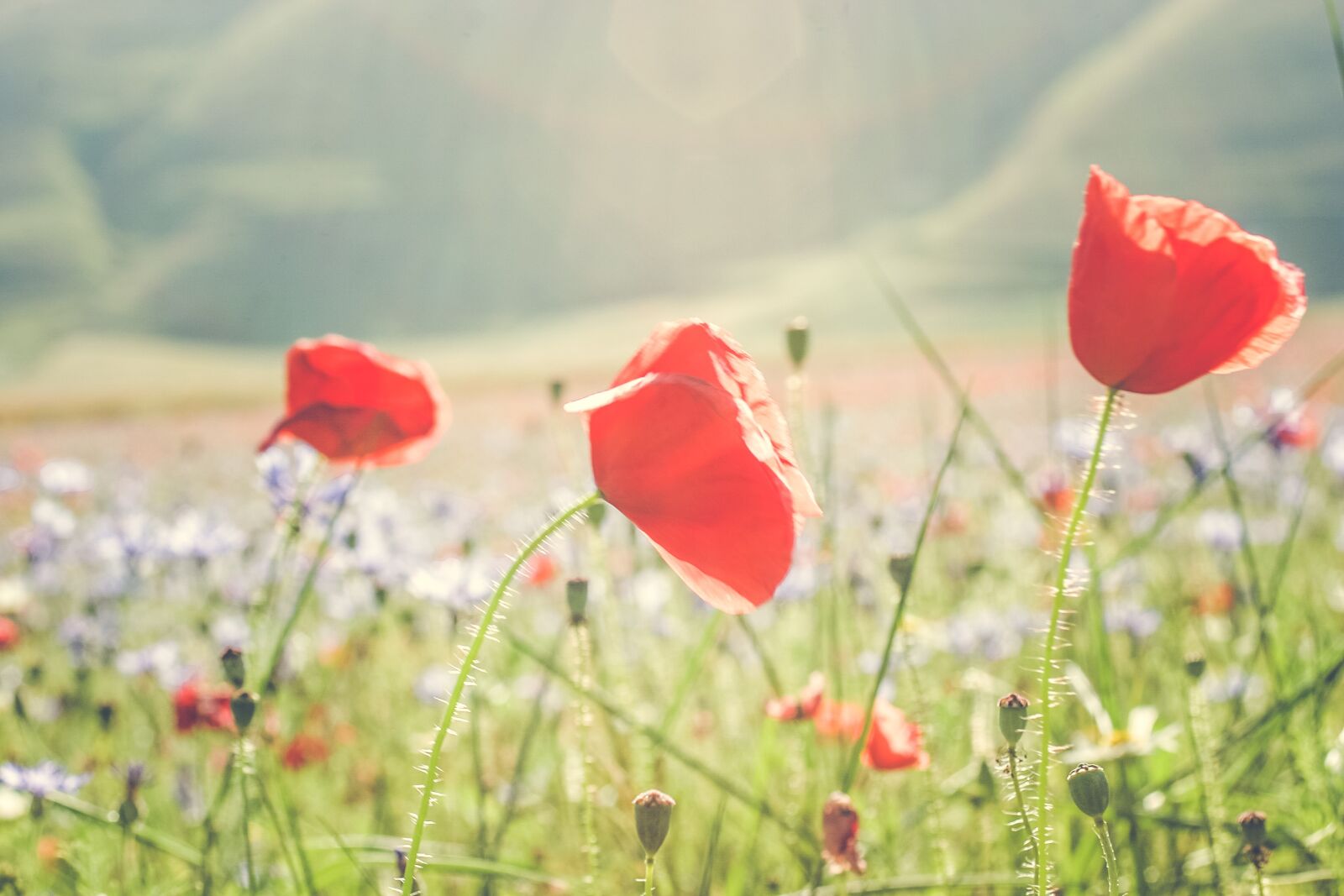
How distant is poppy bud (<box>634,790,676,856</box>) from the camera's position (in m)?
0.67

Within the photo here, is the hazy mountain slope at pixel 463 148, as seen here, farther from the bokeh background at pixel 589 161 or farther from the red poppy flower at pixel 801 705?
the red poppy flower at pixel 801 705

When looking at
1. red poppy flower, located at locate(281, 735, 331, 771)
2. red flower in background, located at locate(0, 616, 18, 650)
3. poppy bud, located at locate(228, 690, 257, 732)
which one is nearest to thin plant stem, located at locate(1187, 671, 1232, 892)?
poppy bud, located at locate(228, 690, 257, 732)

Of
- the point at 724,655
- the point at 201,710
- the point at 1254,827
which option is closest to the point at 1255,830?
the point at 1254,827

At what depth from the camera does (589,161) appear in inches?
2430

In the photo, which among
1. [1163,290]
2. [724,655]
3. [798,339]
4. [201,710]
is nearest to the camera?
[1163,290]

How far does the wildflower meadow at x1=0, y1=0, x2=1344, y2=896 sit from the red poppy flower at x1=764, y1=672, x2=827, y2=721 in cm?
1

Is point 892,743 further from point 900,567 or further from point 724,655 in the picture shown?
point 724,655

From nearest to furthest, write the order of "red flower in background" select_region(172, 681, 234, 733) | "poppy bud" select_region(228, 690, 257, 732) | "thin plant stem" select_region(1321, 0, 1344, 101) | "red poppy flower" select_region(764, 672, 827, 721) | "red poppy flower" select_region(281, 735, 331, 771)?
"poppy bud" select_region(228, 690, 257, 732)
"thin plant stem" select_region(1321, 0, 1344, 101)
"red poppy flower" select_region(764, 672, 827, 721)
"red flower in background" select_region(172, 681, 234, 733)
"red poppy flower" select_region(281, 735, 331, 771)

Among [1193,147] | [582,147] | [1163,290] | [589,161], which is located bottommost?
[1163,290]

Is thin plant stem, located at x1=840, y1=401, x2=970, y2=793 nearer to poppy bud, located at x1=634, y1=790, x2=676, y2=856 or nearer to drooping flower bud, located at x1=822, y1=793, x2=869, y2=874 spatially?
drooping flower bud, located at x1=822, y1=793, x2=869, y2=874

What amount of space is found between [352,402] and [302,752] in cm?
104

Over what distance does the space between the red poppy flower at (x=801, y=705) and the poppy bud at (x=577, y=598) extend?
1.01ft

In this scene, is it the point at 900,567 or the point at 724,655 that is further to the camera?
the point at 724,655

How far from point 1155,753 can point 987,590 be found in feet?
2.16
